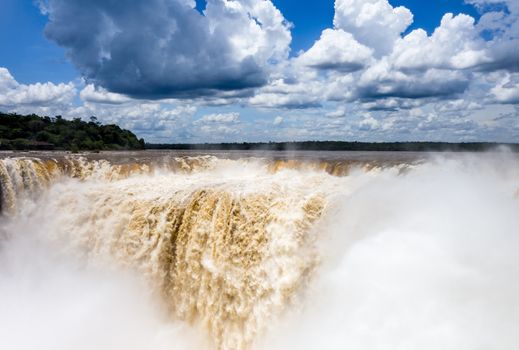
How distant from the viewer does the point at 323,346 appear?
26.4ft

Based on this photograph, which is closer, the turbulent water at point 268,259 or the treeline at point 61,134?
the turbulent water at point 268,259

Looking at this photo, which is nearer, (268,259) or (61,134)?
(268,259)

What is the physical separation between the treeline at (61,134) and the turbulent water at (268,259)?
31.1m

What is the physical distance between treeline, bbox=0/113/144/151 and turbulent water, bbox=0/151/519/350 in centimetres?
3108

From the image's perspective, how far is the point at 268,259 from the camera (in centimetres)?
1142

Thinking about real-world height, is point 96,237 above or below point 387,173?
below

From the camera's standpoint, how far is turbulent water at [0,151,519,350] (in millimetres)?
7711

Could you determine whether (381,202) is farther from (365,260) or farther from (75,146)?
(75,146)

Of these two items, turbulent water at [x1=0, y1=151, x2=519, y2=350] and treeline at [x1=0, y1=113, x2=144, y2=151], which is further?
treeline at [x1=0, y1=113, x2=144, y2=151]

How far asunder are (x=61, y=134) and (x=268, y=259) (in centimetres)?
4746

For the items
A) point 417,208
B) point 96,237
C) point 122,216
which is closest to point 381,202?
point 417,208

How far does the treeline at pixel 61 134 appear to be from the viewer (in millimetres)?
46931

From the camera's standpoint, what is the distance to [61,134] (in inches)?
2062

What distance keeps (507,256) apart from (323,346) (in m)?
3.52
